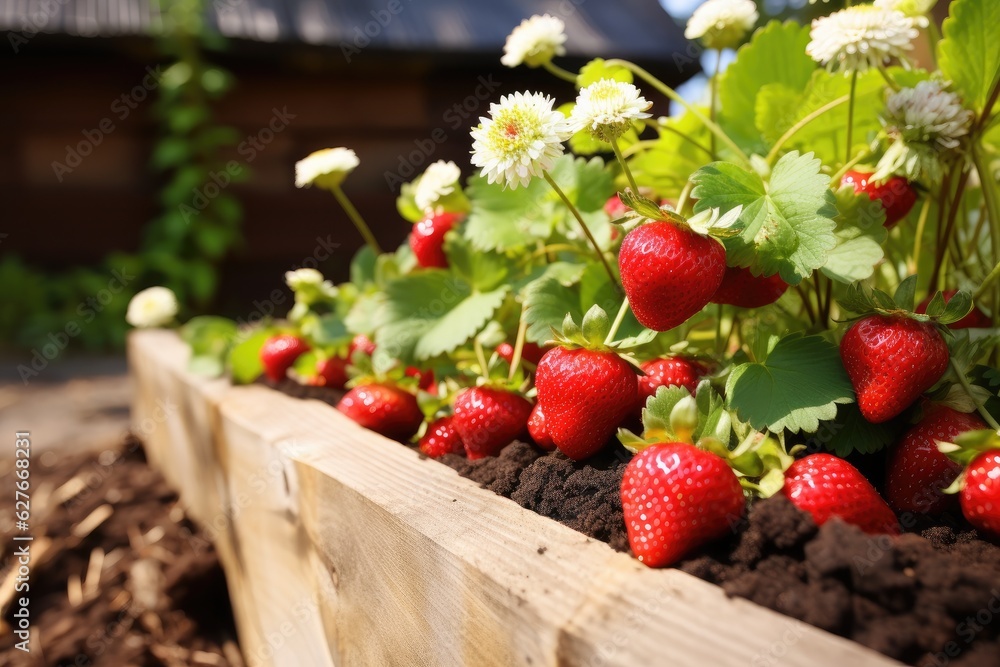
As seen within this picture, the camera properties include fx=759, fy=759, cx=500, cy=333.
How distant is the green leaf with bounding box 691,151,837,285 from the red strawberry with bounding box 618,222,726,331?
5cm

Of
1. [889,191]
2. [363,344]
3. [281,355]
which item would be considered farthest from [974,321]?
[281,355]

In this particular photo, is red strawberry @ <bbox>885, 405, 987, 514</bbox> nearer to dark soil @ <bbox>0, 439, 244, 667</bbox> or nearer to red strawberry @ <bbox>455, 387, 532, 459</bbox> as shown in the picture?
red strawberry @ <bbox>455, 387, 532, 459</bbox>

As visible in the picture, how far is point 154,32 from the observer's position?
502 cm

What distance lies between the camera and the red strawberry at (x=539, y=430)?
822 millimetres

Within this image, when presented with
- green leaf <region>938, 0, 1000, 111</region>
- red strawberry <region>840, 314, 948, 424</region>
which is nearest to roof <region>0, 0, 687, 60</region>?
green leaf <region>938, 0, 1000, 111</region>

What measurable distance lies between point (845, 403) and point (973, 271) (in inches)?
17.3

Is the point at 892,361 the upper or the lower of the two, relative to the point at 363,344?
upper

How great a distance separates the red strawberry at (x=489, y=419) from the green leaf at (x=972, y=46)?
0.59m

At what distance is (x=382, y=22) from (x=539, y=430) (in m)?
5.55

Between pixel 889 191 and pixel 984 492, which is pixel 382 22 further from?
pixel 984 492

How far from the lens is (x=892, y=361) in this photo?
2.13ft

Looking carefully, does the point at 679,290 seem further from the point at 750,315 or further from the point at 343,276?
the point at 343,276

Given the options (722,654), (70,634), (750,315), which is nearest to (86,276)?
(70,634)

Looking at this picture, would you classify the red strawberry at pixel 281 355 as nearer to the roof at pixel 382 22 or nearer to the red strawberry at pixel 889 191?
the red strawberry at pixel 889 191
